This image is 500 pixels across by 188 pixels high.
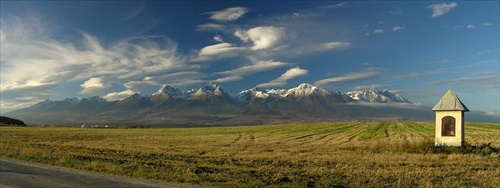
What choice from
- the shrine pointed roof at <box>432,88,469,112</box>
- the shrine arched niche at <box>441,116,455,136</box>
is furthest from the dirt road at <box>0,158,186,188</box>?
the shrine pointed roof at <box>432,88,469,112</box>

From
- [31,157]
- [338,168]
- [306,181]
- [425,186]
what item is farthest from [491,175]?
[31,157]

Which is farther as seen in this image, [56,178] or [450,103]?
[450,103]

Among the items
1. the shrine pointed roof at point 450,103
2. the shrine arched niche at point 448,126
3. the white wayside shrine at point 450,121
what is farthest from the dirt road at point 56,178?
the shrine pointed roof at point 450,103

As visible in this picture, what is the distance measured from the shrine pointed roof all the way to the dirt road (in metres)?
29.4

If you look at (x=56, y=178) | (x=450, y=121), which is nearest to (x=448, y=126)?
(x=450, y=121)

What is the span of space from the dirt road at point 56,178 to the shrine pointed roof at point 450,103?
2937 centimetres

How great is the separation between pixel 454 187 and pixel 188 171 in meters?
12.9

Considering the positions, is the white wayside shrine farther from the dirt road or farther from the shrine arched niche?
the dirt road

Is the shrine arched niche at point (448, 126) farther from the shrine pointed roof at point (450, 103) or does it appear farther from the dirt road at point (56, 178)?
the dirt road at point (56, 178)

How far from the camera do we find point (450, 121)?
34.9 meters

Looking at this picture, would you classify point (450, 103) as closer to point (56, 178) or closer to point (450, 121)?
point (450, 121)

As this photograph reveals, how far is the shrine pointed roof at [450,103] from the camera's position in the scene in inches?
1343

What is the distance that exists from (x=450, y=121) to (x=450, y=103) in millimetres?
1704

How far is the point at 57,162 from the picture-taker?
22.8 metres
